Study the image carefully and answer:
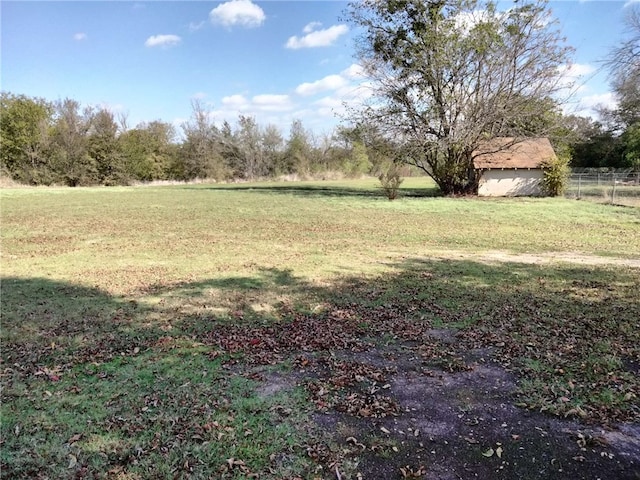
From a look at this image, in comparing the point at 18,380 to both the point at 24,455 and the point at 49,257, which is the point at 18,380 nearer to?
the point at 24,455

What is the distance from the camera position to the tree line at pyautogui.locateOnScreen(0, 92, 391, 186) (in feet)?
136

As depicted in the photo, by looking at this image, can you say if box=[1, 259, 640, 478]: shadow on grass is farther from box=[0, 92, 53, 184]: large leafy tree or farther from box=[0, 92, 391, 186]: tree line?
box=[0, 92, 53, 184]: large leafy tree

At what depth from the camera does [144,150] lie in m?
48.6

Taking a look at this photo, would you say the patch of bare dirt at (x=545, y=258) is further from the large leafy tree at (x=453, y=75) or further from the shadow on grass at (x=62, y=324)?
the large leafy tree at (x=453, y=75)

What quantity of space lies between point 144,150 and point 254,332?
48990mm

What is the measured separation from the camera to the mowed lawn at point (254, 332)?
2.86 m

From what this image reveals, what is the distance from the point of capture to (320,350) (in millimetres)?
4336

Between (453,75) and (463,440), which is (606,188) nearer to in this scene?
(453,75)

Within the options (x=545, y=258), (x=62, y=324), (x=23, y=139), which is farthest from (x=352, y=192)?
(x=23, y=139)

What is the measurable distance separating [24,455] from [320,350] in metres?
2.48

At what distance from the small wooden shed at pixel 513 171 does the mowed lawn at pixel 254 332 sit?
1667 centimetres

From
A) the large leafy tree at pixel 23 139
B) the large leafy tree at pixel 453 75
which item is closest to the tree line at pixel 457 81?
the large leafy tree at pixel 453 75

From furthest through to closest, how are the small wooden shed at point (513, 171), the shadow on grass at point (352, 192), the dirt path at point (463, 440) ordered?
the small wooden shed at point (513, 171), the shadow on grass at point (352, 192), the dirt path at point (463, 440)

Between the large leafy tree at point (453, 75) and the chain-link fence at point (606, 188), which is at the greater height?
the large leafy tree at point (453, 75)
